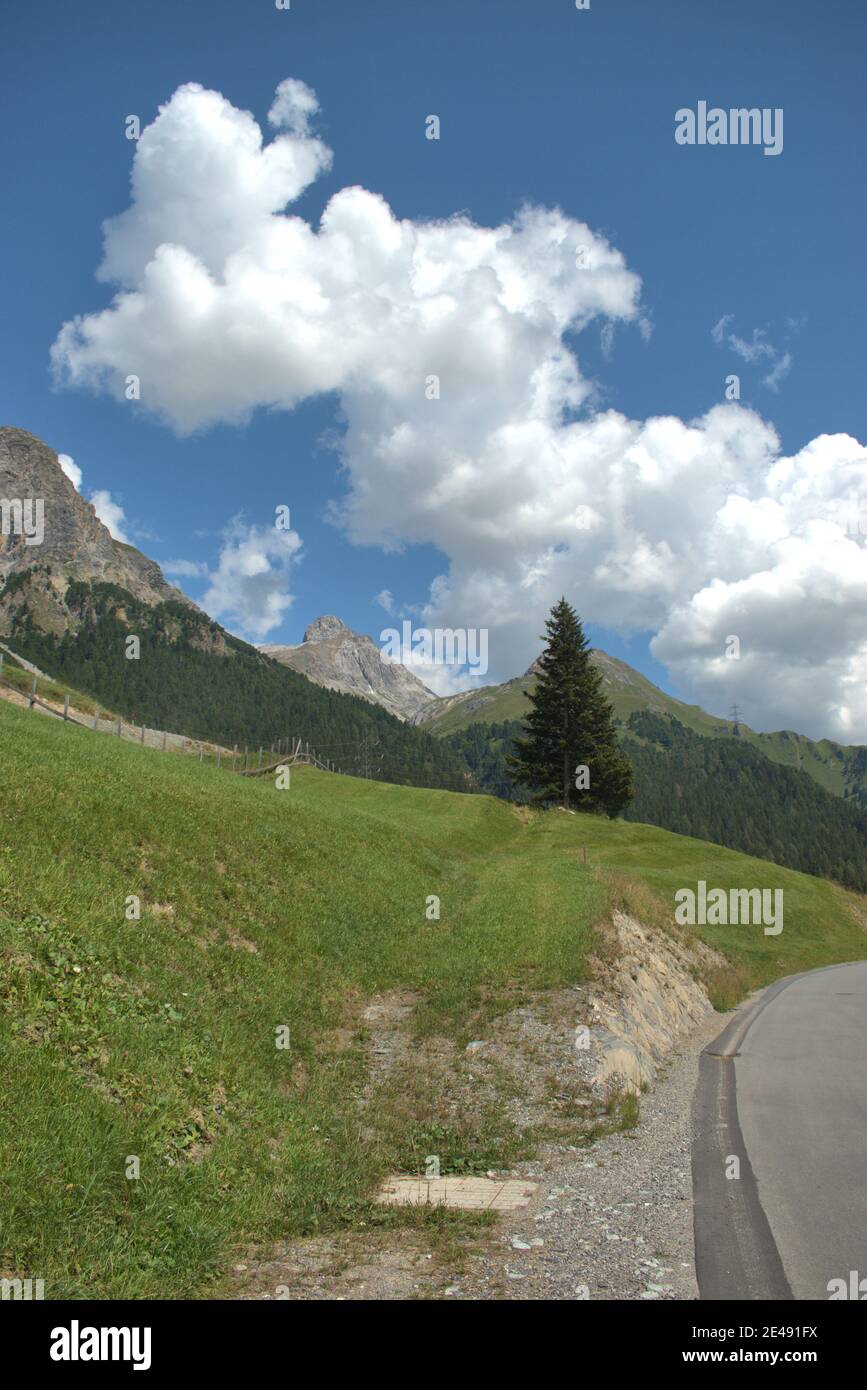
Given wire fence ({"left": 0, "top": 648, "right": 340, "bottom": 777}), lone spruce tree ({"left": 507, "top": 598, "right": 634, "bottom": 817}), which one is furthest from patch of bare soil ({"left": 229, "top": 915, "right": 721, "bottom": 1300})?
lone spruce tree ({"left": 507, "top": 598, "right": 634, "bottom": 817})

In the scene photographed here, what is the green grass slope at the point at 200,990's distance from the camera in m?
7.44

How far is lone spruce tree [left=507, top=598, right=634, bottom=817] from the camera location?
6688 cm

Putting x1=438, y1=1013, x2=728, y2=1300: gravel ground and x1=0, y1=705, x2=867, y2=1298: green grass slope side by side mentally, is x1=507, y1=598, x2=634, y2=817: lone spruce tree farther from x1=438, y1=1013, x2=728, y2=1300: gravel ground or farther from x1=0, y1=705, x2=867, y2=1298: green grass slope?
x1=438, y1=1013, x2=728, y2=1300: gravel ground

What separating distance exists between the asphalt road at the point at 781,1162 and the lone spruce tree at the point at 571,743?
4596 cm

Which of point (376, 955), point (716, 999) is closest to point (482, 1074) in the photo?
point (376, 955)

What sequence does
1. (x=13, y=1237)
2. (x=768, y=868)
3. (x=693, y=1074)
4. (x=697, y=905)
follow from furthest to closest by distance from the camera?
(x=768, y=868)
(x=697, y=905)
(x=693, y=1074)
(x=13, y=1237)

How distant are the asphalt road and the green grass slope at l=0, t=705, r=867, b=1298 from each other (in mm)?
3812

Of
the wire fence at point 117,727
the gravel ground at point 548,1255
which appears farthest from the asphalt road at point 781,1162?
the wire fence at point 117,727

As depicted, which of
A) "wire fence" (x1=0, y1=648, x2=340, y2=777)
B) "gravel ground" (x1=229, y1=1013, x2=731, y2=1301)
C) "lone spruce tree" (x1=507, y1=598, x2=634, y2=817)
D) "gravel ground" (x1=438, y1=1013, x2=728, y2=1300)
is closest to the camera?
"gravel ground" (x1=229, y1=1013, x2=731, y2=1301)

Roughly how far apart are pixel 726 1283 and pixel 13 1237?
6929mm

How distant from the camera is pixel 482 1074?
14.2 meters

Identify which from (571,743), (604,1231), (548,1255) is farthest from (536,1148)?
(571,743)
